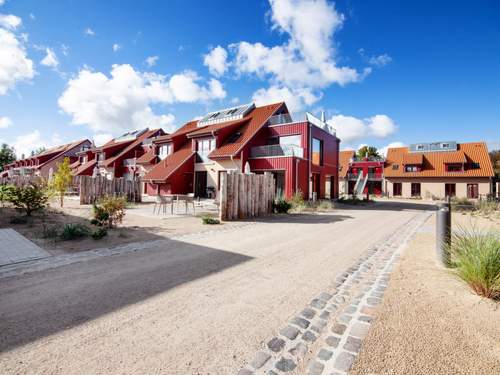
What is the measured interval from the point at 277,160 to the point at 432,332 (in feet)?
51.9

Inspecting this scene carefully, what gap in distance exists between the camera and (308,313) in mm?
2918

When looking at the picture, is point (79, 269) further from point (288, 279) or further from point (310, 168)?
point (310, 168)

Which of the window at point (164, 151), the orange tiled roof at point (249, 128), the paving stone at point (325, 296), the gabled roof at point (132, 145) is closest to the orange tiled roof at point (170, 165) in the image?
the window at point (164, 151)

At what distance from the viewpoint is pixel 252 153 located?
1923cm

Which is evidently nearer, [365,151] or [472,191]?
[472,191]

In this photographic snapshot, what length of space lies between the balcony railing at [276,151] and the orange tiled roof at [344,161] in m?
24.3

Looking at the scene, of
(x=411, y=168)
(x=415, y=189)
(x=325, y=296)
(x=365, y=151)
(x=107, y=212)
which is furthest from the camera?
(x=365, y=151)

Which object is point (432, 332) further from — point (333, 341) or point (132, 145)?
point (132, 145)

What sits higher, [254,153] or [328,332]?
[254,153]

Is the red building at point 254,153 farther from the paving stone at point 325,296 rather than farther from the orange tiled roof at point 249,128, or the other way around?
the paving stone at point 325,296

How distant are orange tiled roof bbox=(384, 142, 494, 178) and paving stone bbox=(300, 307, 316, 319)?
35222mm

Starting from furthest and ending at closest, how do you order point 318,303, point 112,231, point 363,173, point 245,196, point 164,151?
point 363,173 → point 164,151 → point 245,196 → point 112,231 → point 318,303

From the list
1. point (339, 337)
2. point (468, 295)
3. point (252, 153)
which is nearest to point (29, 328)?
point (339, 337)

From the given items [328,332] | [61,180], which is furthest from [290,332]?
[61,180]
